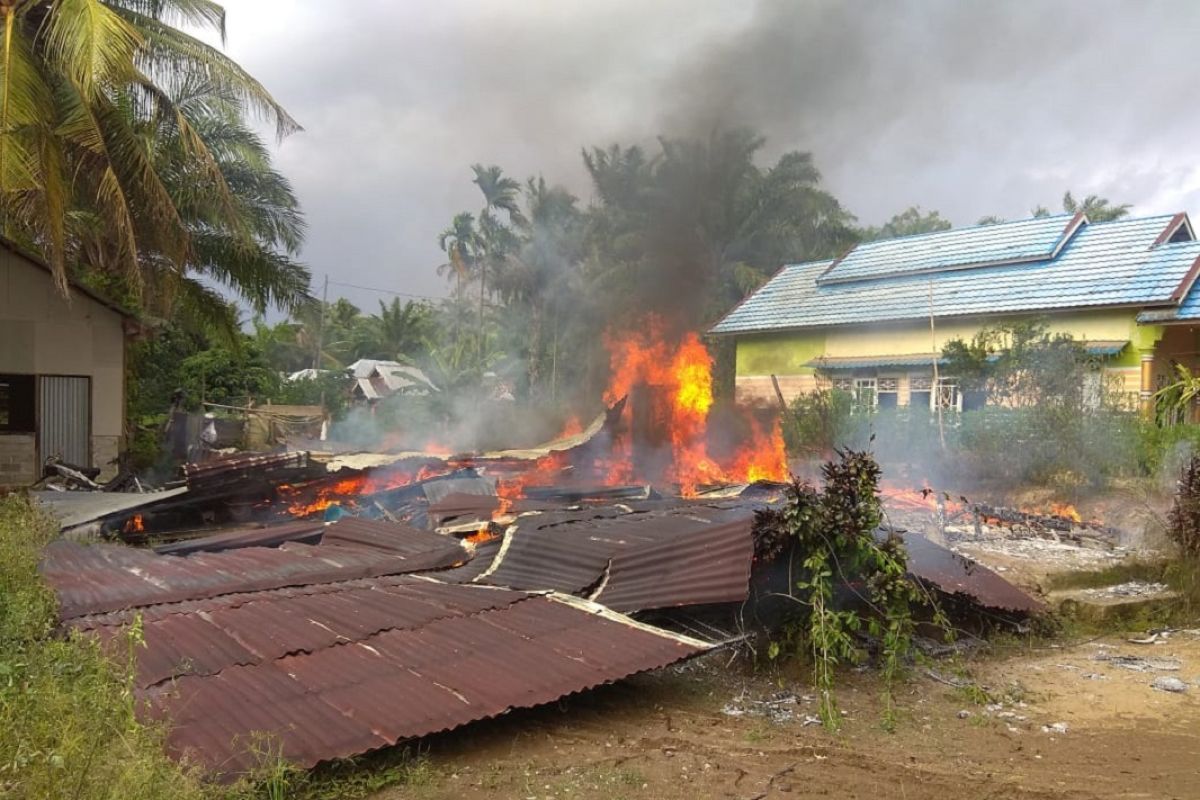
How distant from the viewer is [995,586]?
293 inches

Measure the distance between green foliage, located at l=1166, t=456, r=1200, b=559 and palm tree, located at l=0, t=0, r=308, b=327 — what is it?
1207 centimetres

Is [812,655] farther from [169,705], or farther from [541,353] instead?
[541,353]

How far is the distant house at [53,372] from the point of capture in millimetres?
13930

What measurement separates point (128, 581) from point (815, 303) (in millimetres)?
17397

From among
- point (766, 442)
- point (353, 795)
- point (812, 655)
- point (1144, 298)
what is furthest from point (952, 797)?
point (766, 442)

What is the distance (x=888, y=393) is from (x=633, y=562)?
1337 centimetres

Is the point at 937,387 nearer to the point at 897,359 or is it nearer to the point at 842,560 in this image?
the point at 897,359

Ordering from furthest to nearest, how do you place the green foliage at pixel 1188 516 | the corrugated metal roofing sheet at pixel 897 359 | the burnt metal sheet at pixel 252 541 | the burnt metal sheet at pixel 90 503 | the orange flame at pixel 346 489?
the corrugated metal roofing sheet at pixel 897 359 → the orange flame at pixel 346 489 → the burnt metal sheet at pixel 90 503 → the green foliage at pixel 1188 516 → the burnt metal sheet at pixel 252 541

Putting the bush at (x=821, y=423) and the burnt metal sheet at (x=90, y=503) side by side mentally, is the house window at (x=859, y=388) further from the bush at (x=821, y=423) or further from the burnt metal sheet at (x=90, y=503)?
the burnt metal sheet at (x=90, y=503)

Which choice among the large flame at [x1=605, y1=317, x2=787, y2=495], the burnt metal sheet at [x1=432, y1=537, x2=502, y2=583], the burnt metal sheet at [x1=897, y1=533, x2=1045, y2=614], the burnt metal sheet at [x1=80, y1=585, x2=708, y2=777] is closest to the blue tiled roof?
the large flame at [x1=605, y1=317, x2=787, y2=495]

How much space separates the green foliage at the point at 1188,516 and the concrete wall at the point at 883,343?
6.67 metres

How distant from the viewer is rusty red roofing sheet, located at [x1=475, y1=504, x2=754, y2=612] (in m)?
6.11

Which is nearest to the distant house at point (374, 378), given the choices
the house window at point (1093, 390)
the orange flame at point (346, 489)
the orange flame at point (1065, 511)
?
the orange flame at point (346, 489)

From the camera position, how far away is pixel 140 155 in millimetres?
11102
